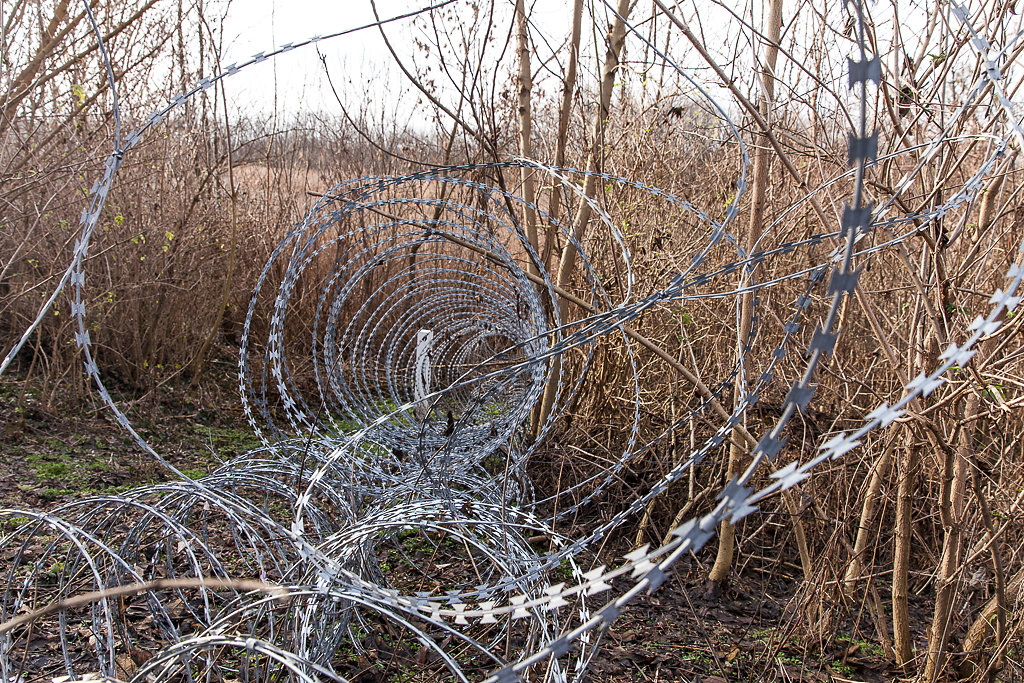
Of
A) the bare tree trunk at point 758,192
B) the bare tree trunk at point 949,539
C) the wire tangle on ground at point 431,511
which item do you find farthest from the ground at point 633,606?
the bare tree trunk at point 758,192

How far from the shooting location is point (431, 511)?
8.80 feet

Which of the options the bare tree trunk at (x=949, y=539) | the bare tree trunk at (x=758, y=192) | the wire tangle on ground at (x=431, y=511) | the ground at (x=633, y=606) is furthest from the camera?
the bare tree trunk at (x=758, y=192)

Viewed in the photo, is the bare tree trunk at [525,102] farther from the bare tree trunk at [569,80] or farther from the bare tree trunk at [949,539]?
the bare tree trunk at [949,539]

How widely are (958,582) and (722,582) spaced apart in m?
1.54

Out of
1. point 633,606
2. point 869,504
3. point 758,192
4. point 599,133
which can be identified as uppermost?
point 599,133

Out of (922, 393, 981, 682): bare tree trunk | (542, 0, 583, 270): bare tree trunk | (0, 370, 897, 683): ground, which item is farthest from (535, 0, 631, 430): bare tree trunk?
(922, 393, 981, 682): bare tree trunk

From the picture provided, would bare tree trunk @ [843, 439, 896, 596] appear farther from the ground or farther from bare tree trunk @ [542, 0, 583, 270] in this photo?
bare tree trunk @ [542, 0, 583, 270]

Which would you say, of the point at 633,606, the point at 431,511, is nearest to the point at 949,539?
the point at 633,606

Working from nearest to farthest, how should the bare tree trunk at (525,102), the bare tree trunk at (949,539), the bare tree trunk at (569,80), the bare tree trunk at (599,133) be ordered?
the bare tree trunk at (949,539) → the bare tree trunk at (599,133) → the bare tree trunk at (569,80) → the bare tree trunk at (525,102)

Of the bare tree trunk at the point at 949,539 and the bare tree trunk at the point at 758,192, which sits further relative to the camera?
the bare tree trunk at the point at 758,192

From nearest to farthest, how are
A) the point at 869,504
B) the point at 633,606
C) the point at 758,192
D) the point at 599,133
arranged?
the point at 869,504, the point at 758,192, the point at 633,606, the point at 599,133

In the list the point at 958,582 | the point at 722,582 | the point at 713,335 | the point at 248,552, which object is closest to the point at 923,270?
the point at 958,582

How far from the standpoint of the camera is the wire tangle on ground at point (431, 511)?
1675 millimetres

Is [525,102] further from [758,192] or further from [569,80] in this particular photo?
[758,192]
